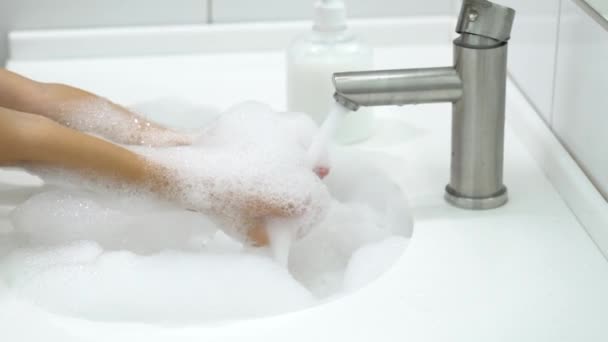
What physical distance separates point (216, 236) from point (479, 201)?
0.84 feet

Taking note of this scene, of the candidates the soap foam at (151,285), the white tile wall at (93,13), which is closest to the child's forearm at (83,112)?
the soap foam at (151,285)

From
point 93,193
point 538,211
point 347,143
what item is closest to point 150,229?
point 93,193

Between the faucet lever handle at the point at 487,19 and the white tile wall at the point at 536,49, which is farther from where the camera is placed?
the white tile wall at the point at 536,49

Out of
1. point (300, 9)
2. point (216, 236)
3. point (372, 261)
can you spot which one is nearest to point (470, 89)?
point (372, 261)

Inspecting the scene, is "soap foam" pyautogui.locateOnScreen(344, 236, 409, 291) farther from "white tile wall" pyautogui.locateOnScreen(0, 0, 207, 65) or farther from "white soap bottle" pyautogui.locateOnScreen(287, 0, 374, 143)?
"white tile wall" pyautogui.locateOnScreen(0, 0, 207, 65)

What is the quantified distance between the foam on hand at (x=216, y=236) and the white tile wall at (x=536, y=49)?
0.19 m

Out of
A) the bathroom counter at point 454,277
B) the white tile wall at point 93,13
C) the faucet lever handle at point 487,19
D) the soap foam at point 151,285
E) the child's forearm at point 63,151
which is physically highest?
the faucet lever handle at point 487,19

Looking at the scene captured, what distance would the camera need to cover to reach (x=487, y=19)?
2.77 ft

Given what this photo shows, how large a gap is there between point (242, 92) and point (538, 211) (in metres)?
0.43

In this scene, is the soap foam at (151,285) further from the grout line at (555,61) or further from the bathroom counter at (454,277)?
the grout line at (555,61)

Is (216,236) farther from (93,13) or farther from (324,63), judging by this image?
(93,13)

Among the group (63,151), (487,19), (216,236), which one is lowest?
(216,236)

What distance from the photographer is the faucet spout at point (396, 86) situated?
0.86 meters

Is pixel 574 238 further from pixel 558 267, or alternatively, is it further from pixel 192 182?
pixel 192 182
